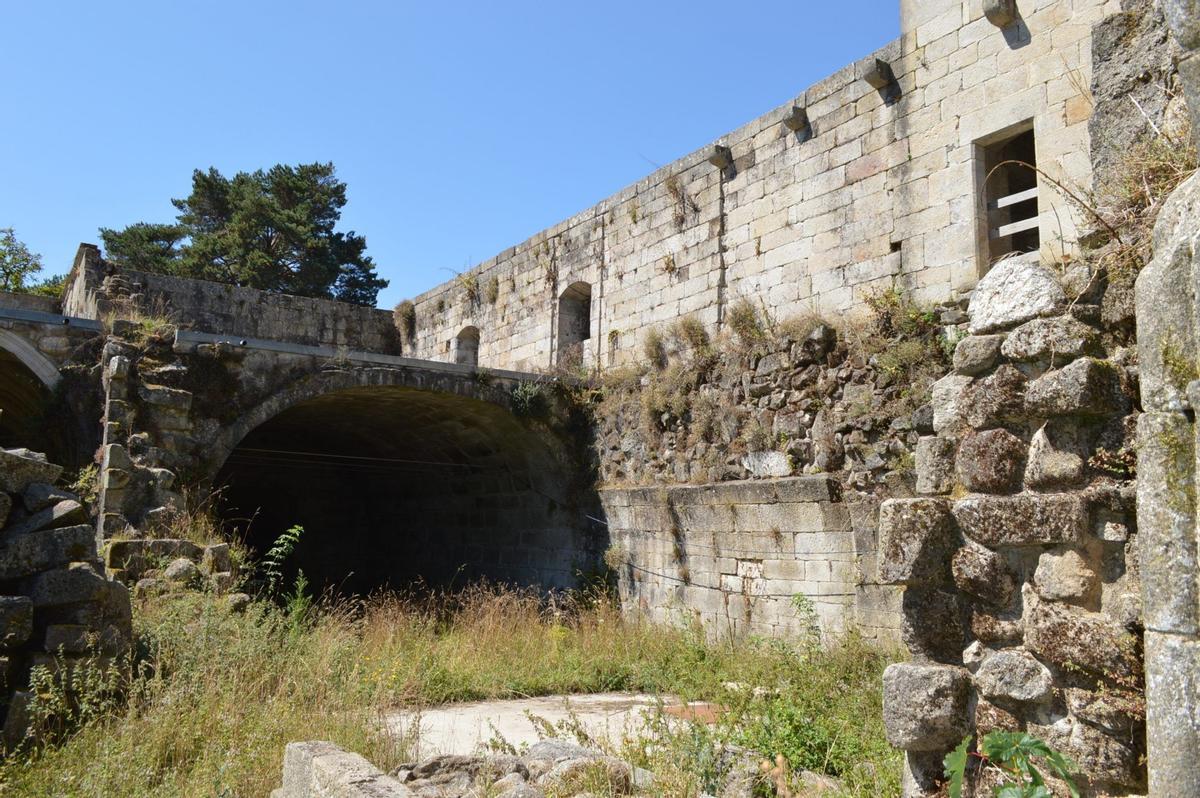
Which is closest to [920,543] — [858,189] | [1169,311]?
[1169,311]

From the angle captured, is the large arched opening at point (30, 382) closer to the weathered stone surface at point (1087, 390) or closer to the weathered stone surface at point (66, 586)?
the weathered stone surface at point (66, 586)

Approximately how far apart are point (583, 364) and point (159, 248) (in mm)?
22767

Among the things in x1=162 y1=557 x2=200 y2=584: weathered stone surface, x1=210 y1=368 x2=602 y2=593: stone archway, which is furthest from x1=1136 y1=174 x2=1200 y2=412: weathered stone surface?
x1=210 y1=368 x2=602 y2=593: stone archway

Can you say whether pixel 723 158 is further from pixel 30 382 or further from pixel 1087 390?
pixel 30 382

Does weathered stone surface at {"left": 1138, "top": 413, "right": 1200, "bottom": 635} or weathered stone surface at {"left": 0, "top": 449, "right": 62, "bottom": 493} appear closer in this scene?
weathered stone surface at {"left": 1138, "top": 413, "right": 1200, "bottom": 635}

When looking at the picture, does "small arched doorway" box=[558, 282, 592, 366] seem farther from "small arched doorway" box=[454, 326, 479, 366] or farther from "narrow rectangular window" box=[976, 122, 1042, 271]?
"narrow rectangular window" box=[976, 122, 1042, 271]

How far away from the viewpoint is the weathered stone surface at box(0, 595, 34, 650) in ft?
17.2

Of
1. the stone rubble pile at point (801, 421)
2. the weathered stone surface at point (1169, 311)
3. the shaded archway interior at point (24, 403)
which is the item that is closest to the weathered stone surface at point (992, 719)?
the weathered stone surface at point (1169, 311)

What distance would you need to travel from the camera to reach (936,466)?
3221 mm

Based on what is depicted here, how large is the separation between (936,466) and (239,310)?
52.1ft

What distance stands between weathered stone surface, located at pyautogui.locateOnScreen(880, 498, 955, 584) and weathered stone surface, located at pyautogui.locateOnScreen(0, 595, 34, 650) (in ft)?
16.6

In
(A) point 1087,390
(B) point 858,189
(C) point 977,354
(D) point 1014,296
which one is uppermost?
(B) point 858,189

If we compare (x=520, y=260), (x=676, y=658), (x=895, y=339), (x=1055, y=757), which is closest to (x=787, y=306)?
(x=895, y=339)

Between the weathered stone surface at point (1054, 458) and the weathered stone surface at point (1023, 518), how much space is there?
0.05 m
